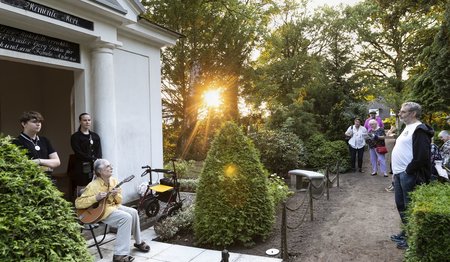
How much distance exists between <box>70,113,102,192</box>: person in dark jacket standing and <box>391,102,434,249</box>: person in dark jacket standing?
Result: 16.1ft

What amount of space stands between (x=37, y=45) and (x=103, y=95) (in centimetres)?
138

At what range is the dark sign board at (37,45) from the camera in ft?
16.5

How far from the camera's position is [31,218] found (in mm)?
2205

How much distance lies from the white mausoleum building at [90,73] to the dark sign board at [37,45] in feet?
0.05

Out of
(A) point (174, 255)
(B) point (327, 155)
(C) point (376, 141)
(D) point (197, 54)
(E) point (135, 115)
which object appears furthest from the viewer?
(D) point (197, 54)

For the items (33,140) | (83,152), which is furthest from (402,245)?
(33,140)

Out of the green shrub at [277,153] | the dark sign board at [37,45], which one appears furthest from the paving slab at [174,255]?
the green shrub at [277,153]

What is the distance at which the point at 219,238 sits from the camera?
518 cm

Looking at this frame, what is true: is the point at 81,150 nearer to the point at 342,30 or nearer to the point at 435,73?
the point at 435,73

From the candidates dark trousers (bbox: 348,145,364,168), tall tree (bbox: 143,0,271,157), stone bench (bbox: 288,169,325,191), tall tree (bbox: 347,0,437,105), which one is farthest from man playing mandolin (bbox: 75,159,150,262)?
tall tree (bbox: 347,0,437,105)

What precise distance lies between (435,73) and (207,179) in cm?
694

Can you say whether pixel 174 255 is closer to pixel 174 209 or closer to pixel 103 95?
pixel 174 209

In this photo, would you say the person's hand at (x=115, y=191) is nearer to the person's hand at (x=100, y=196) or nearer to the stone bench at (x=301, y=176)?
the person's hand at (x=100, y=196)

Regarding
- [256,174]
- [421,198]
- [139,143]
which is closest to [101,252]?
[256,174]
